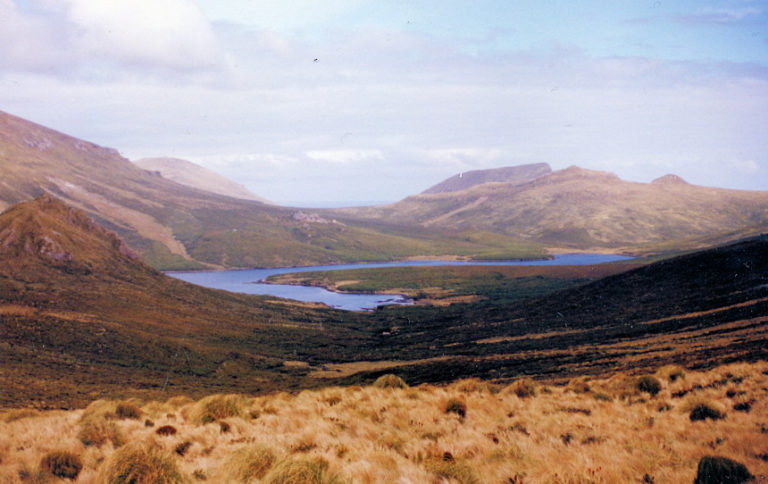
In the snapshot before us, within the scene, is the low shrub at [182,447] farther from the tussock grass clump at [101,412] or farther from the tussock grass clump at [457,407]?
the tussock grass clump at [457,407]

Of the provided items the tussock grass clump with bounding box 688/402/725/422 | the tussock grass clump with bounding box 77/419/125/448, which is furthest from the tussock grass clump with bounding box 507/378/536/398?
the tussock grass clump with bounding box 77/419/125/448

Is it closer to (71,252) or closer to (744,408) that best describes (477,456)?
(744,408)

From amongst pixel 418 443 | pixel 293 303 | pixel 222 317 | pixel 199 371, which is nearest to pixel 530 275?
pixel 293 303

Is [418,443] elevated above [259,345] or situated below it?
above

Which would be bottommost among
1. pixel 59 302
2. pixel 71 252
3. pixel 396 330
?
pixel 396 330

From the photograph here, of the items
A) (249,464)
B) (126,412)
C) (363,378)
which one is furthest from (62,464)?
(363,378)

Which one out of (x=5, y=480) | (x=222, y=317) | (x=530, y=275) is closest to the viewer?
(x=5, y=480)
